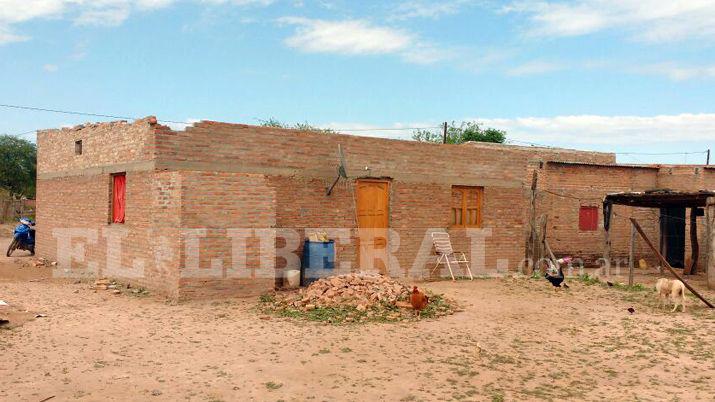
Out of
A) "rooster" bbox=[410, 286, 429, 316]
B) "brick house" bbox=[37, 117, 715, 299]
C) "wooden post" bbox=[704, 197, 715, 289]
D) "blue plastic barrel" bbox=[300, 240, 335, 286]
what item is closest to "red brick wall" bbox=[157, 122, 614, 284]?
"brick house" bbox=[37, 117, 715, 299]

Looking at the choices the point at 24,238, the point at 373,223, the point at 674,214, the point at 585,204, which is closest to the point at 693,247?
the point at 674,214

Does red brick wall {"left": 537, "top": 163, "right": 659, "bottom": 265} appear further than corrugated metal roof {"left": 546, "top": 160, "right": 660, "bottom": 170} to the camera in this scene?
Yes

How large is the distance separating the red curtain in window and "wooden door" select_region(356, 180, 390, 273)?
4.92 m

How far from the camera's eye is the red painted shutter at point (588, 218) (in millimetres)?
20469

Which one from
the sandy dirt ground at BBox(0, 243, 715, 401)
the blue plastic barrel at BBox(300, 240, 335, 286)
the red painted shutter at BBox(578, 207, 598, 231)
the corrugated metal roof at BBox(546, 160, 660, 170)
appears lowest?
the sandy dirt ground at BBox(0, 243, 715, 401)

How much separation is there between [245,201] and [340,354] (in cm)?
437

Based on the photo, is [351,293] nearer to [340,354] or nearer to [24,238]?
[340,354]

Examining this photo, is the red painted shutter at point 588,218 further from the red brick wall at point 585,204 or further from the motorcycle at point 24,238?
the motorcycle at point 24,238

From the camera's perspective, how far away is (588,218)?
20.6 metres

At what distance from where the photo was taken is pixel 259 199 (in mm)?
10680

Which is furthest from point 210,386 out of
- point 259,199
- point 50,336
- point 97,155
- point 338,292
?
point 97,155

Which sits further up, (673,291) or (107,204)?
(107,204)

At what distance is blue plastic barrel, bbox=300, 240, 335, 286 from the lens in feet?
38.0

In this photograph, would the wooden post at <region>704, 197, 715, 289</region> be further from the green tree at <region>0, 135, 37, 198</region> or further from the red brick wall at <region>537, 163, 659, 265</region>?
the green tree at <region>0, 135, 37, 198</region>
